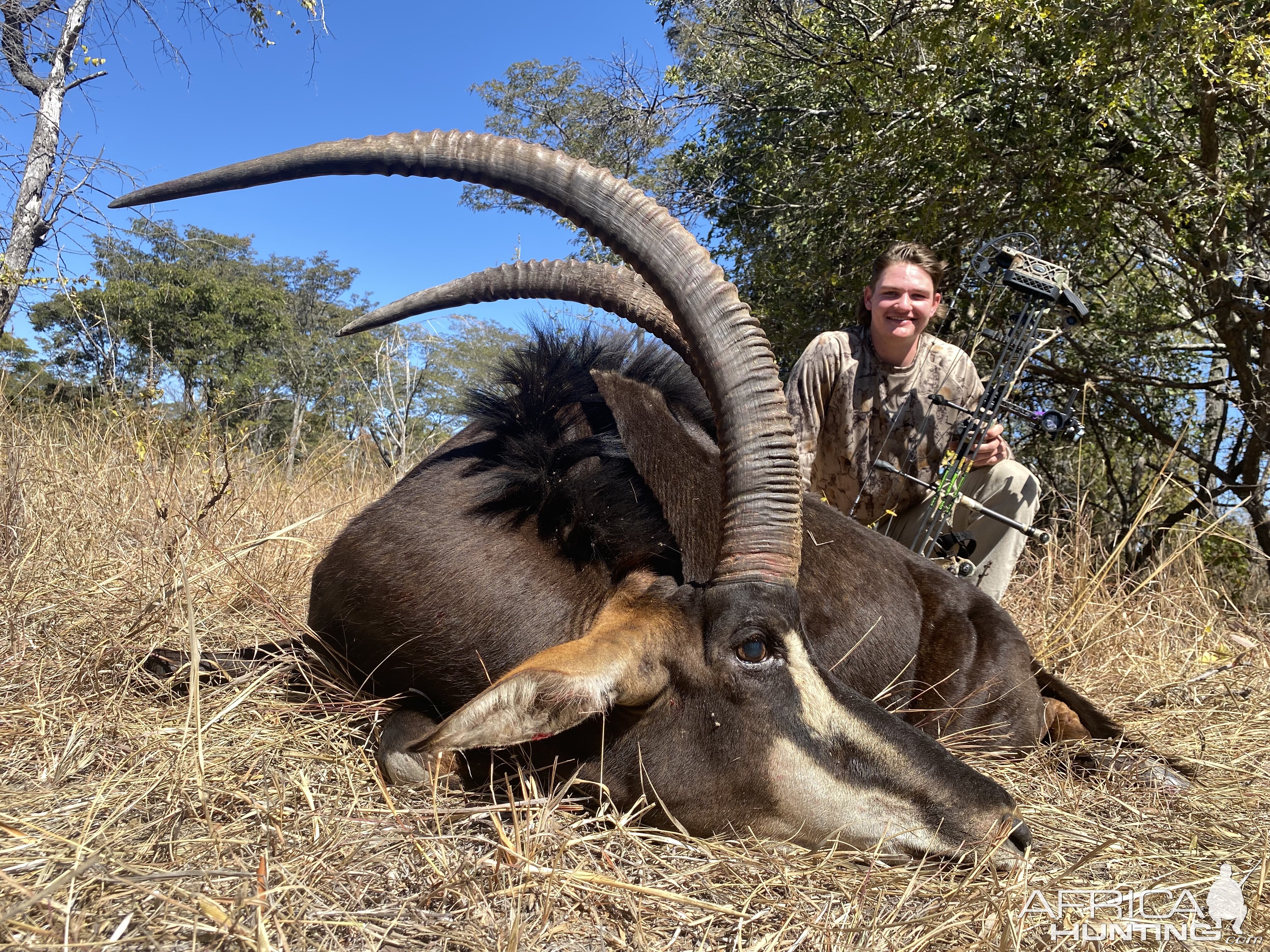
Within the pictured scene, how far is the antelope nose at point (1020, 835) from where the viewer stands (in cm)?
197

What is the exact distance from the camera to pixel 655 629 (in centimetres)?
217

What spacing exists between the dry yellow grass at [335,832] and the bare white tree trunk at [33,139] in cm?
358

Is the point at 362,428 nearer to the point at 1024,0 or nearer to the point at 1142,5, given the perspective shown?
the point at 1024,0

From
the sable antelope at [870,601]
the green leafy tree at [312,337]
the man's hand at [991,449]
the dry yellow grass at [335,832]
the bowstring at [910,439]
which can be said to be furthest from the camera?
the green leafy tree at [312,337]

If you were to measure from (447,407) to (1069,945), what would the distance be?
246 cm

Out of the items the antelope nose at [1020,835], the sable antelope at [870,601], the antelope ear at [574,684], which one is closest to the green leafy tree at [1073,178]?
the sable antelope at [870,601]

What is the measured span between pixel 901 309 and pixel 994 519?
1.25 meters

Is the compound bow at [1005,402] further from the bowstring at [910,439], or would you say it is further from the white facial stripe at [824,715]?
the white facial stripe at [824,715]

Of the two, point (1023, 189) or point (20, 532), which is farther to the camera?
point (1023, 189)

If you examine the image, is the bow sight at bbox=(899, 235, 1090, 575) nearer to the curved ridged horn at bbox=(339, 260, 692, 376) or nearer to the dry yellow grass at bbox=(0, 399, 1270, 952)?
the dry yellow grass at bbox=(0, 399, 1270, 952)

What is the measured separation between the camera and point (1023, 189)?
6.02 m

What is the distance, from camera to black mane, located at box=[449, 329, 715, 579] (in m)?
2.46

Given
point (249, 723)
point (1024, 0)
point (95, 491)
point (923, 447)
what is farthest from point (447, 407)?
point (1024, 0)

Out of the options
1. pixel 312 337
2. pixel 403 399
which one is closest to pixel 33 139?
pixel 403 399
